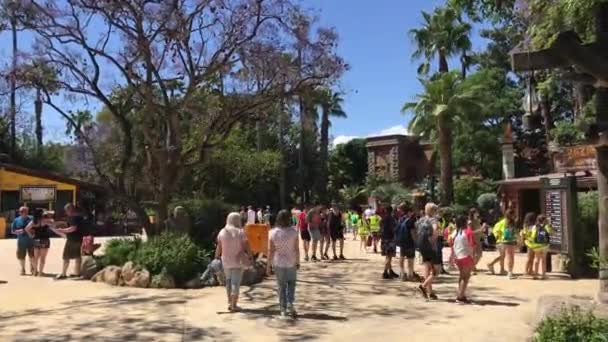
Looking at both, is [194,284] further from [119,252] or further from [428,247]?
[428,247]

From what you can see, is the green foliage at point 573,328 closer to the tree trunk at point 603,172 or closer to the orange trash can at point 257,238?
the tree trunk at point 603,172

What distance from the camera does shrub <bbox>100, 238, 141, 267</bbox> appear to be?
13933 millimetres

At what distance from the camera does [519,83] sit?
142 ft

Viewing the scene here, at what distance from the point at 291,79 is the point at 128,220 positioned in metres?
24.2

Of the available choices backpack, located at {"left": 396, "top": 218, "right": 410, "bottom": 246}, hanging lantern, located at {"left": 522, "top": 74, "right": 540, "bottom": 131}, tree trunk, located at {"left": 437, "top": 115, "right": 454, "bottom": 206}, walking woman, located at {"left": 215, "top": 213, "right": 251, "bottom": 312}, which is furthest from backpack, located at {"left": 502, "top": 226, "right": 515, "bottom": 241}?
tree trunk, located at {"left": 437, "top": 115, "right": 454, "bottom": 206}

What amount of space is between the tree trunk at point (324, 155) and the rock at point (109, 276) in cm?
3584

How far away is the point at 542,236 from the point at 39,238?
10.8 meters

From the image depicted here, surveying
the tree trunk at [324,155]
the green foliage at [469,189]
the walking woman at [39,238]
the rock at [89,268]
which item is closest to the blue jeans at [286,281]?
the rock at [89,268]

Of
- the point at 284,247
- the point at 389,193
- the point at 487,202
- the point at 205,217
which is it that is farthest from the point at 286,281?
the point at 389,193

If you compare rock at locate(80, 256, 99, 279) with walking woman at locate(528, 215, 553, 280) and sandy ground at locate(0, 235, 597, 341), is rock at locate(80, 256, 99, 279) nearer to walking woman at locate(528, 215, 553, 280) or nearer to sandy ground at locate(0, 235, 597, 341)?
sandy ground at locate(0, 235, 597, 341)

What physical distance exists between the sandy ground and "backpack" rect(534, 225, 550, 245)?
2.63ft

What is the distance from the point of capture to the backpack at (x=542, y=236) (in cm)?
1351

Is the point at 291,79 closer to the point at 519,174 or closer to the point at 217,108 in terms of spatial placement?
the point at 217,108

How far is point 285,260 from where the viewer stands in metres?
9.27
